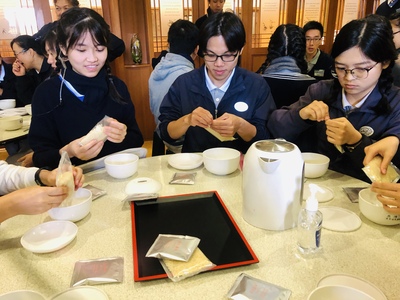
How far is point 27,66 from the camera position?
3.16 m

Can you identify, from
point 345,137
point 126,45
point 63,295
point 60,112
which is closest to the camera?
point 63,295

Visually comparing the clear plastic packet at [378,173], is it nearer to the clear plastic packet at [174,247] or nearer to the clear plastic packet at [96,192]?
the clear plastic packet at [174,247]

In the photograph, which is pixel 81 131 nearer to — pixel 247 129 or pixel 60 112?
pixel 60 112

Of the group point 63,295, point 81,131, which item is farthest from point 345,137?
point 81,131

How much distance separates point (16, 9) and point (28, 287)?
4.01 metres

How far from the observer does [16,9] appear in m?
3.74

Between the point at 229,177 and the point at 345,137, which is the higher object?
the point at 345,137

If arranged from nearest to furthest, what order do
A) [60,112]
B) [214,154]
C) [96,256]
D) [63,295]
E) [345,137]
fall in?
1. [63,295]
2. [96,256]
3. [345,137]
4. [214,154]
5. [60,112]

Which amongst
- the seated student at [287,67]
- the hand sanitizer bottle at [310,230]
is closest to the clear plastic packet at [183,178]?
the hand sanitizer bottle at [310,230]

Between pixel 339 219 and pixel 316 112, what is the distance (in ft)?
1.90

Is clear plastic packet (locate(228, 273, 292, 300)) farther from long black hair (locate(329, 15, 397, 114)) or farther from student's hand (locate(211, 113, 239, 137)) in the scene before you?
long black hair (locate(329, 15, 397, 114))

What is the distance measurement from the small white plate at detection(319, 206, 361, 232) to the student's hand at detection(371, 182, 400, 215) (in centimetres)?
10

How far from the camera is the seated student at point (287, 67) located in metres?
2.30

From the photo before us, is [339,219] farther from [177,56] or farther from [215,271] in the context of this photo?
[177,56]
